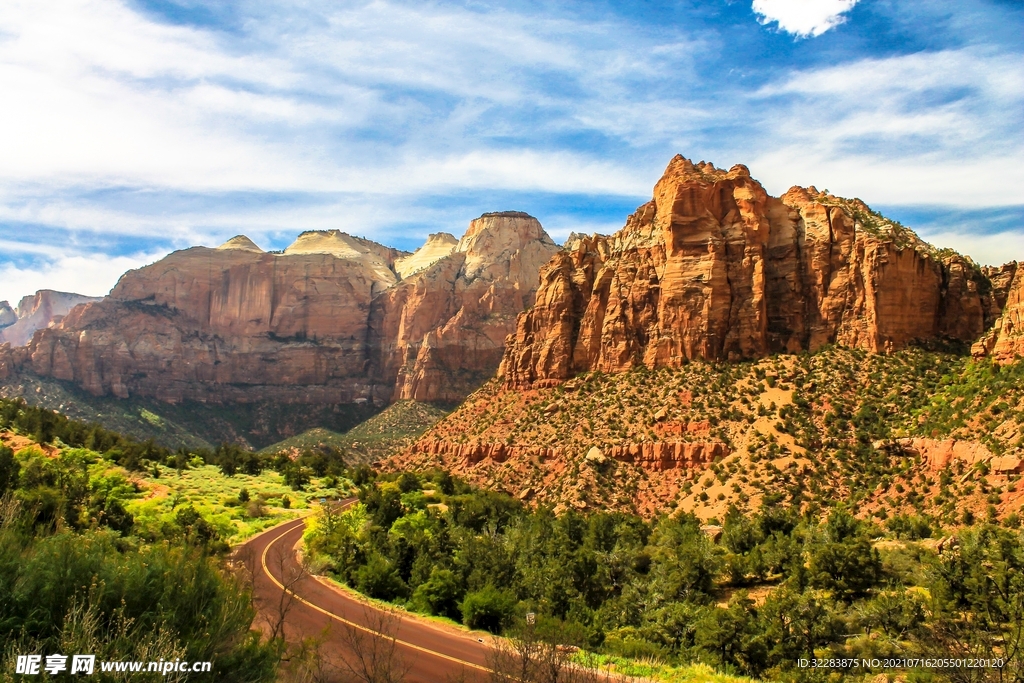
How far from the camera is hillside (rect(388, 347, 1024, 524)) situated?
168ft

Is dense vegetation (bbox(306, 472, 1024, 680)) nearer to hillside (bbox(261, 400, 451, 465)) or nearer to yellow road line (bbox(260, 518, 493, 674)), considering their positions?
yellow road line (bbox(260, 518, 493, 674))

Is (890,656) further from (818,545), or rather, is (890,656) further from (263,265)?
(263,265)

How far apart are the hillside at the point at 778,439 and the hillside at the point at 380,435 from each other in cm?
3679

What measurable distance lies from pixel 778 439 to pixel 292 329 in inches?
5969

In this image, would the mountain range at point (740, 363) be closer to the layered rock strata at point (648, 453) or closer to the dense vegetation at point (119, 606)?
the layered rock strata at point (648, 453)

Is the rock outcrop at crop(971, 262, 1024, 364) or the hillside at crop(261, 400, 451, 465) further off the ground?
the rock outcrop at crop(971, 262, 1024, 364)

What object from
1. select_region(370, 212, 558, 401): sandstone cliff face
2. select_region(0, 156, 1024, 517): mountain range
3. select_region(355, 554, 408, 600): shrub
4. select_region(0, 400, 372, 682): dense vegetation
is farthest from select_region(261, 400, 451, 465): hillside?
select_region(0, 400, 372, 682): dense vegetation

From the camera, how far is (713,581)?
3919 cm

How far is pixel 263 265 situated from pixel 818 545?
179569mm

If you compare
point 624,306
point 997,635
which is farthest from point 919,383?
point 997,635

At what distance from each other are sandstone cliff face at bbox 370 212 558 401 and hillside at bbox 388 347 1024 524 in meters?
77.9

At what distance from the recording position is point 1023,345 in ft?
186

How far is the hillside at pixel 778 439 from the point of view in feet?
168

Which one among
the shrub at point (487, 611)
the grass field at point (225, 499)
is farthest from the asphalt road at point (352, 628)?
the grass field at point (225, 499)
